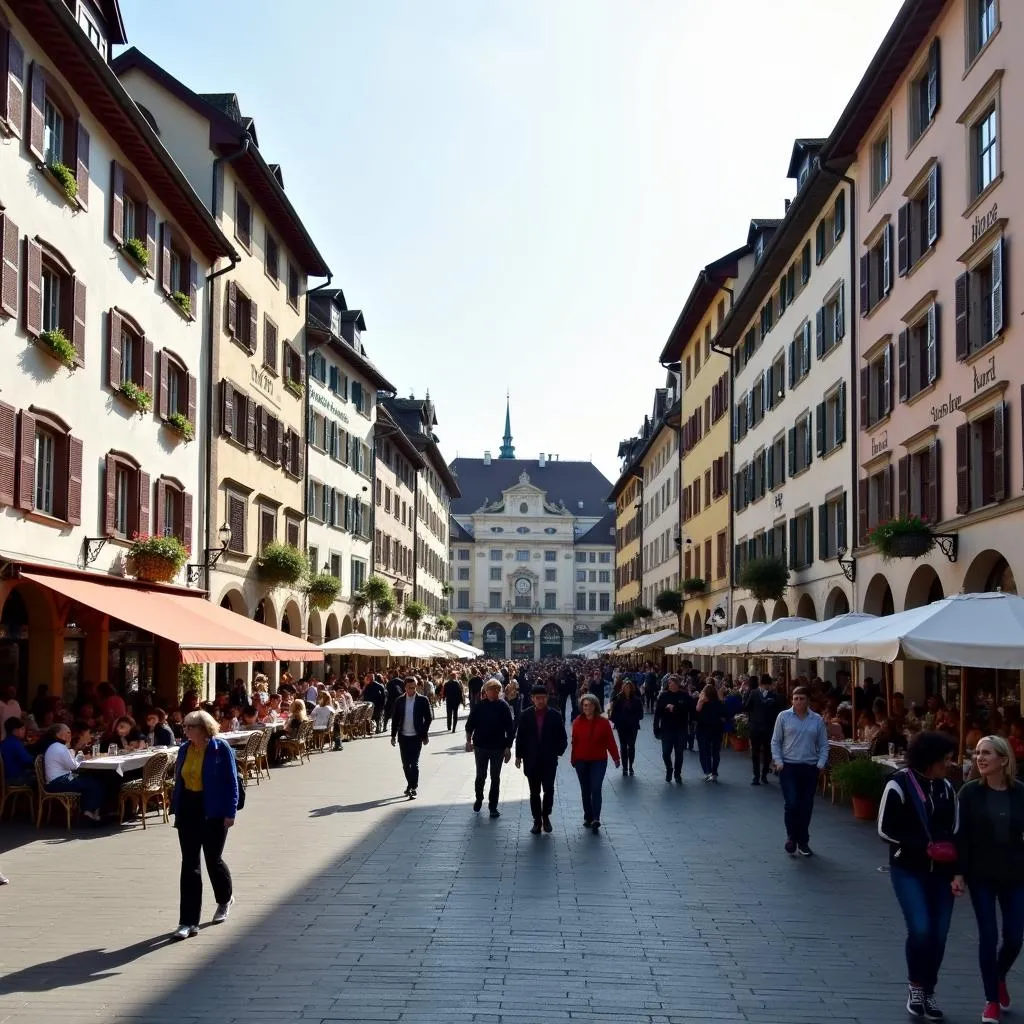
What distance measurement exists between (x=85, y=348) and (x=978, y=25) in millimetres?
15688

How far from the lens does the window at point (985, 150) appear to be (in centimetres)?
2164

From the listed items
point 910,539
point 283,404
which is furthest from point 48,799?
point 283,404

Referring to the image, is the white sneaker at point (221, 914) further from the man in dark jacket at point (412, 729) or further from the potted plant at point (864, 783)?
the potted plant at point (864, 783)

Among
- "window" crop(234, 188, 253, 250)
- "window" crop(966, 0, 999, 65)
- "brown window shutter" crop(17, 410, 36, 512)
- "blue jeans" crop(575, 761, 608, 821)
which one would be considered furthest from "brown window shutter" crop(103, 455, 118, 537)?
"window" crop(966, 0, 999, 65)

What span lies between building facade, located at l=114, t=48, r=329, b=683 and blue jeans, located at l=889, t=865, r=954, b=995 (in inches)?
925

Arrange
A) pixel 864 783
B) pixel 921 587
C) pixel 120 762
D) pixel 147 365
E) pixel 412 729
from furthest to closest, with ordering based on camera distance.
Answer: pixel 921 587 → pixel 147 365 → pixel 412 729 → pixel 864 783 → pixel 120 762

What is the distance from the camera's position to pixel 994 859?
777 centimetres

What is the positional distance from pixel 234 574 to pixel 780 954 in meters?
23.8

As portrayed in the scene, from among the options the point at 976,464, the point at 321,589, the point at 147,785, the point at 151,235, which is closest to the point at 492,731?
the point at 147,785

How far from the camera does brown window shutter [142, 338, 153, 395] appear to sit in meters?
25.6

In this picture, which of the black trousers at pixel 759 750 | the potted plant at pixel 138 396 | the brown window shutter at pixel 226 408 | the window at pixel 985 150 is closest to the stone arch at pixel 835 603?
the black trousers at pixel 759 750

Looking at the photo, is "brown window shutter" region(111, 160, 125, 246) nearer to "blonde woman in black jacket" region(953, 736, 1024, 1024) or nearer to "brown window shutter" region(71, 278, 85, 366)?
"brown window shutter" region(71, 278, 85, 366)

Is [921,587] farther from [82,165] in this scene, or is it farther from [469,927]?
[469,927]

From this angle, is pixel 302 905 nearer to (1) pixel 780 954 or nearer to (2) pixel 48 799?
(1) pixel 780 954
